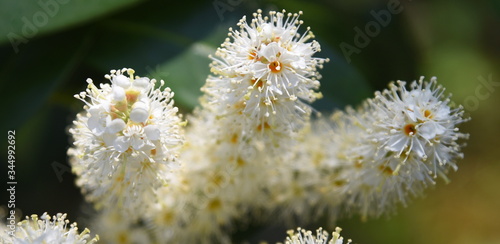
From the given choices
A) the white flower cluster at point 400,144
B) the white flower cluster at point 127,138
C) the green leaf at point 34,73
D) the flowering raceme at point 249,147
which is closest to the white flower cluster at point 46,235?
the flowering raceme at point 249,147

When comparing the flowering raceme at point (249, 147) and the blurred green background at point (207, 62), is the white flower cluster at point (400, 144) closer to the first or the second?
the flowering raceme at point (249, 147)

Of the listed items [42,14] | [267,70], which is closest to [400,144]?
[267,70]

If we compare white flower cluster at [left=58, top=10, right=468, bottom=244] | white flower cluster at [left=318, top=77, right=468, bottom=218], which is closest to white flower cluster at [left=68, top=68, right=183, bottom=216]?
white flower cluster at [left=58, top=10, right=468, bottom=244]

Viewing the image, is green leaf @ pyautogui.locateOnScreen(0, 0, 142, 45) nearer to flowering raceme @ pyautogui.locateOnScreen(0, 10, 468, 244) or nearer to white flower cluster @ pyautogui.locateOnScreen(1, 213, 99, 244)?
flowering raceme @ pyautogui.locateOnScreen(0, 10, 468, 244)

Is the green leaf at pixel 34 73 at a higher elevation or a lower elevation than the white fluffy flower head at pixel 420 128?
higher

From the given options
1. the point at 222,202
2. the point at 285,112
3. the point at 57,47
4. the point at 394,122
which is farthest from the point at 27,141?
the point at 394,122

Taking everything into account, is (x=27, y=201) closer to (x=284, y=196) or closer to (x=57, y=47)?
(x=57, y=47)

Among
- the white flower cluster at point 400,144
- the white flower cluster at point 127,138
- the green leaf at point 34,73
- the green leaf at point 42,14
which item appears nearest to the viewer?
the white flower cluster at point 127,138
